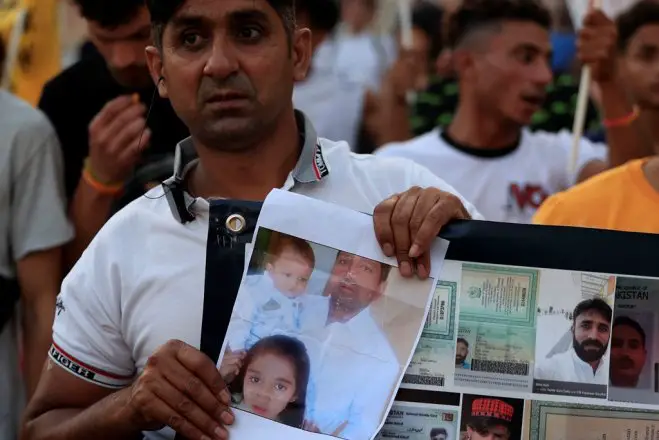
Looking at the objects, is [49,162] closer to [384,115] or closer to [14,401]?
[14,401]

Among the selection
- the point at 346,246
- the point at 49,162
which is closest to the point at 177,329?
the point at 346,246

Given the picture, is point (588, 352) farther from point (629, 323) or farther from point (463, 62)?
point (463, 62)

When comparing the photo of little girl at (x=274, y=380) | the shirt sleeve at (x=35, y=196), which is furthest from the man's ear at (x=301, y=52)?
the shirt sleeve at (x=35, y=196)

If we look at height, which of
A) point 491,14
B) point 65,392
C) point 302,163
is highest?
point 491,14

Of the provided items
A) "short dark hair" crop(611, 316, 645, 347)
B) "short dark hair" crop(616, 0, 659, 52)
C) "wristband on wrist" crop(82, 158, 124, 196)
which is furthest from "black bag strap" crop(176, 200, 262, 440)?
"short dark hair" crop(616, 0, 659, 52)

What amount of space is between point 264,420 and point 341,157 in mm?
605

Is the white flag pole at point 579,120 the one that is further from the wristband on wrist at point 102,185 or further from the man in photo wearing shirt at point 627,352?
the man in photo wearing shirt at point 627,352

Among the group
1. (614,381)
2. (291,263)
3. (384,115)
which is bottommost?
(614,381)

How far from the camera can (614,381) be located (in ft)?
6.69

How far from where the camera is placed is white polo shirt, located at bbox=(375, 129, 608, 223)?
4336 mm

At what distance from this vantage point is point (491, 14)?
4.95 m

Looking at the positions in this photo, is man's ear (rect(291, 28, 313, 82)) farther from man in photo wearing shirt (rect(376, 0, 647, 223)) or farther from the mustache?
man in photo wearing shirt (rect(376, 0, 647, 223))

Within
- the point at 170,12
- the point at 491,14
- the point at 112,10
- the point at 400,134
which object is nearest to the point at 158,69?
the point at 170,12

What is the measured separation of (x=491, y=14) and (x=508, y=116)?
0.54 m
